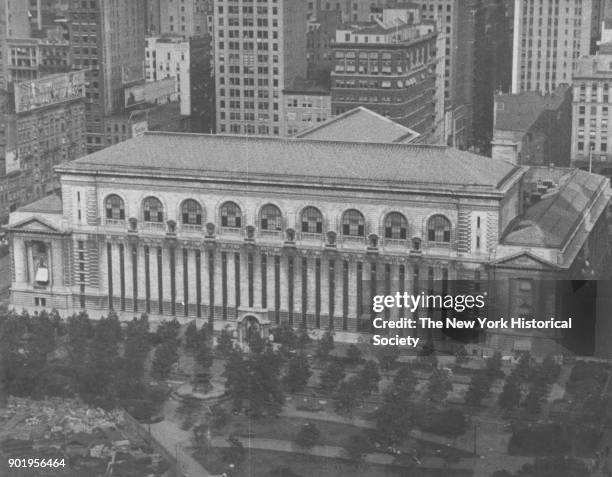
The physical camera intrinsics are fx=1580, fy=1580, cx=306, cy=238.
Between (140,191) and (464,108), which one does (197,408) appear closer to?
(140,191)

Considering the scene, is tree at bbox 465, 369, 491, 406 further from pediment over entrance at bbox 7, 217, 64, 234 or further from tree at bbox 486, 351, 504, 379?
pediment over entrance at bbox 7, 217, 64, 234

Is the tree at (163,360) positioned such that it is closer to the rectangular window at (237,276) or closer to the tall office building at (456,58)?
the rectangular window at (237,276)

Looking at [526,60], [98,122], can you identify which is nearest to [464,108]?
[526,60]

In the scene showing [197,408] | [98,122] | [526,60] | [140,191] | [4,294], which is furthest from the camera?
[526,60]

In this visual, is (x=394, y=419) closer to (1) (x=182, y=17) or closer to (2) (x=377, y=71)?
(2) (x=377, y=71)

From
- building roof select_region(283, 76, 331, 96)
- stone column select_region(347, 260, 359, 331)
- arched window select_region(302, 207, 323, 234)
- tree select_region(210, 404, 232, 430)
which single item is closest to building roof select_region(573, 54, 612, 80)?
building roof select_region(283, 76, 331, 96)
